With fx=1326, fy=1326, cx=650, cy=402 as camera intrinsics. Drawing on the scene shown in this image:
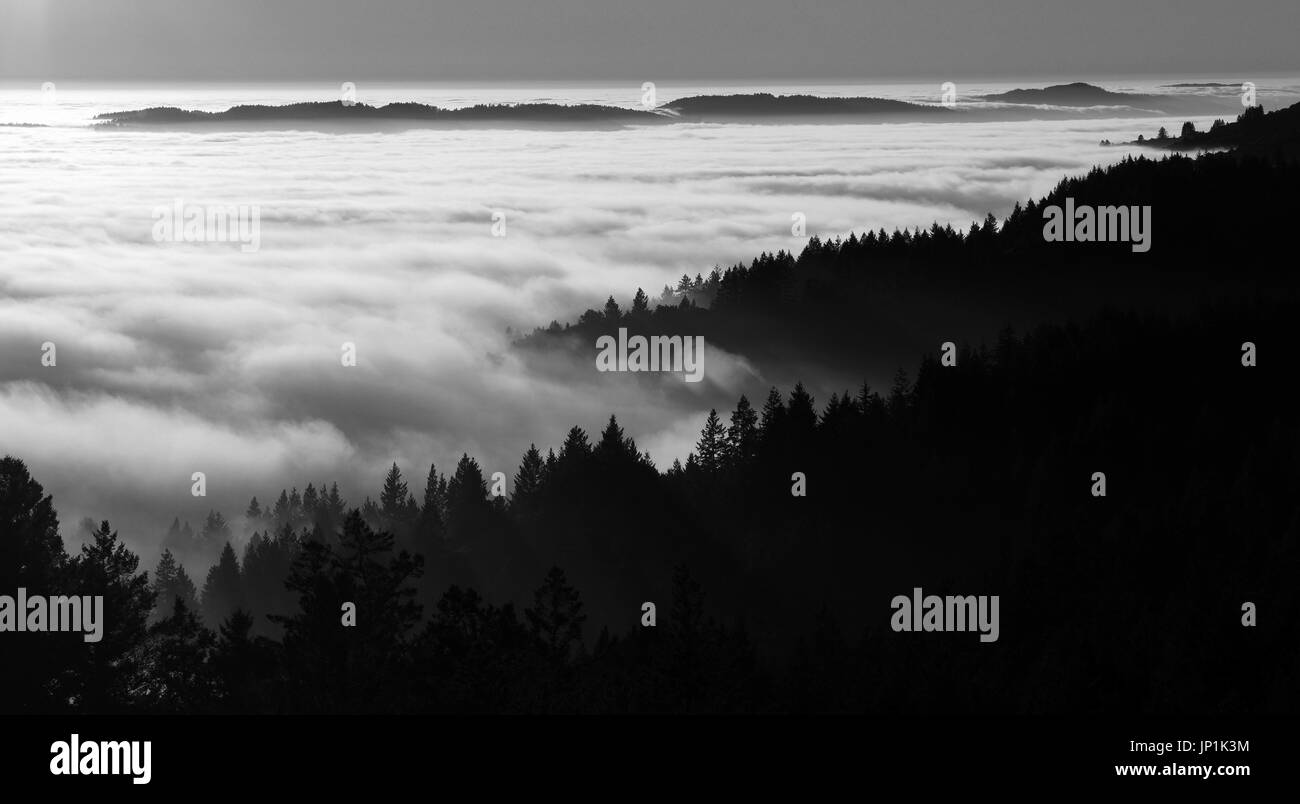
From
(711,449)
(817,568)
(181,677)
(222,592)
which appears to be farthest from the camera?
(222,592)

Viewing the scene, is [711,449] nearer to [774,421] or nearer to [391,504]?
[774,421]

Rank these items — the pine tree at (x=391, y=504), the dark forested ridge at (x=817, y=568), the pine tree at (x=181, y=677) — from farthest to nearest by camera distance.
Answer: the pine tree at (x=391, y=504) → the pine tree at (x=181, y=677) → the dark forested ridge at (x=817, y=568)

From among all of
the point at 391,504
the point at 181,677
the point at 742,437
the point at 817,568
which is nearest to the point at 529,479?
the point at 391,504

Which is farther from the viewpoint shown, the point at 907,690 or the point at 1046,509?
the point at 1046,509

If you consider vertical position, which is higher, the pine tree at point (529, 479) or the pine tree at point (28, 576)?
the pine tree at point (529, 479)

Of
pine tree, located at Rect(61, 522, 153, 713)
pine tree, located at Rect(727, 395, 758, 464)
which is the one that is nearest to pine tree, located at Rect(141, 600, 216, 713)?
pine tree, located at Rect(61, 522, 153, 713)

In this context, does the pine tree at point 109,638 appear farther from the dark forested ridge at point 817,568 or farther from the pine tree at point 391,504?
the pine tree at point 391,504

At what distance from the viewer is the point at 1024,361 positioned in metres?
119

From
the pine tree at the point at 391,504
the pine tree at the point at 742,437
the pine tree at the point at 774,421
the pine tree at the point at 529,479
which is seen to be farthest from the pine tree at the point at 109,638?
the pine tree at the point at 391,504

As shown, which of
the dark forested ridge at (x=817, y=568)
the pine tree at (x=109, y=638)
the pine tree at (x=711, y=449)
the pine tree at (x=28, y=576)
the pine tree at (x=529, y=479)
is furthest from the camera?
the pine tree at (x=711, y=449)

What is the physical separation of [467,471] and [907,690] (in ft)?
218
